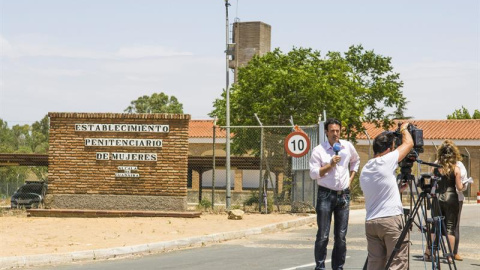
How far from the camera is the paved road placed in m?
12.1

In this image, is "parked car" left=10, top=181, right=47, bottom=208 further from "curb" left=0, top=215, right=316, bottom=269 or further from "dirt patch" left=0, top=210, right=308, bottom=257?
"curb" left=0, top=215, right=316, bottom=269

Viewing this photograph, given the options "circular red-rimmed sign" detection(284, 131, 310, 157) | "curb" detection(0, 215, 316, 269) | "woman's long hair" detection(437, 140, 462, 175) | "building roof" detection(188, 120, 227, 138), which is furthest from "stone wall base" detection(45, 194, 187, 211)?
"building roof" detection(188, 120, 227, 138)

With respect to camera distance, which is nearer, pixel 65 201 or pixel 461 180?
pixel 461 180

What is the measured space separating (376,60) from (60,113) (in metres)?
33.8

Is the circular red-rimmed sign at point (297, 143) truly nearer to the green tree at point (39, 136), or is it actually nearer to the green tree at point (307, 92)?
the green tree at point (307, 92)

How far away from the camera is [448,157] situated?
39.9ft

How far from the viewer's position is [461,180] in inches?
476

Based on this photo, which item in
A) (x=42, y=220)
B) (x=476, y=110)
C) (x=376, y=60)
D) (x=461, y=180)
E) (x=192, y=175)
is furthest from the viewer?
(x=476, y=110)

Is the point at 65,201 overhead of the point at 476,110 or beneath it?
beneath

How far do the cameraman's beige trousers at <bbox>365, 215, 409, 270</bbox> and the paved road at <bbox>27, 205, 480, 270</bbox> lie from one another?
13.0 ft

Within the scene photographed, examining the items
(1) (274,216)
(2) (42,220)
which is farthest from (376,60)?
(2) (42,220)

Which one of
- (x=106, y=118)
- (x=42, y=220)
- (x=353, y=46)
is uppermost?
(x=353, y=46)

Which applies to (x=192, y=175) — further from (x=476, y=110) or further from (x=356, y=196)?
(x=476, y=110)

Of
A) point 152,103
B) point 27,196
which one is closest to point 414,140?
point 27,196
